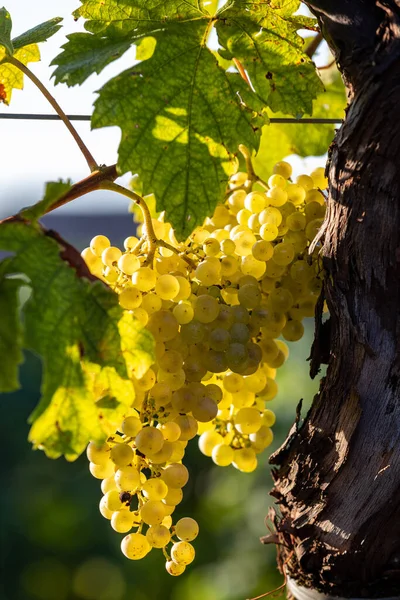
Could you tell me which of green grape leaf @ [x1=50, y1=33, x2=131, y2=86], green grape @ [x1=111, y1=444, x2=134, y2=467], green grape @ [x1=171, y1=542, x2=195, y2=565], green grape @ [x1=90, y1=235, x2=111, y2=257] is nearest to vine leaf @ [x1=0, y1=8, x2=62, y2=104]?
green grape leaf @ [x1=50, y1=33, x2=131, y2=86]

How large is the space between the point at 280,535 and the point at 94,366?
29 cm

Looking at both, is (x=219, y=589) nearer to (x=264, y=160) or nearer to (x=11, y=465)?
(x=11, y=465)

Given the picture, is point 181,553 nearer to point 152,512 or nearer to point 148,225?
point 152,512

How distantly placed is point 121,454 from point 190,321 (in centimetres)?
14

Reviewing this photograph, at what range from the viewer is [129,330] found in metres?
0.58

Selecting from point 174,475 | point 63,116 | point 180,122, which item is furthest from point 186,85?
point 174,475

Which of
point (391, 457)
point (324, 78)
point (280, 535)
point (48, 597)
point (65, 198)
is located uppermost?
point (324, 78)

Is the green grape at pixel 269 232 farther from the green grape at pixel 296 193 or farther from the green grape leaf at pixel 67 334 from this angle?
the green grape leaf at pixel 67 334

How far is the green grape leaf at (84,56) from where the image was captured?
653 mm

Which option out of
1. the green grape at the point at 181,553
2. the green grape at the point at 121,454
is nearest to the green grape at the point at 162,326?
the green grape at the point at 121,454

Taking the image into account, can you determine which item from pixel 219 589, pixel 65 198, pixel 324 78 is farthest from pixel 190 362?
pixel 219 589

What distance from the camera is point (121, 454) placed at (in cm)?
65

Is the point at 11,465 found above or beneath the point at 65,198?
beneath

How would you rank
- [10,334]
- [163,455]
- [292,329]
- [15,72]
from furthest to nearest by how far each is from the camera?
[15,72] < [292,329] < [163,455] < [10,334]
